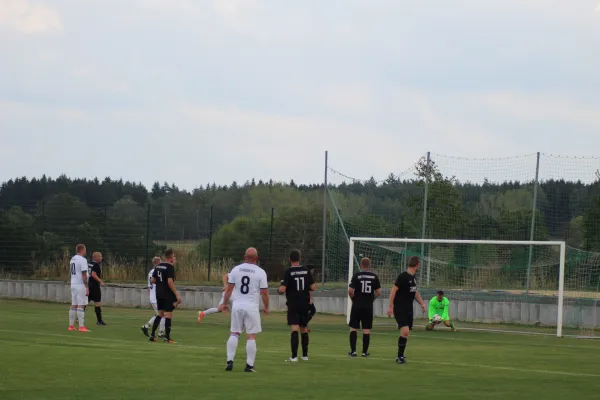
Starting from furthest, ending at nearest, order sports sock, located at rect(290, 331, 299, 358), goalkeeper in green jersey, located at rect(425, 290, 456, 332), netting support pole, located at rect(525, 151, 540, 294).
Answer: netting support pole, located at rect(525, 151, 540, 294) → goalkeeper in green jersey, located at rect(425, 290, 456, 332) → sports sock, located at rect(290, 331, 299, 358)

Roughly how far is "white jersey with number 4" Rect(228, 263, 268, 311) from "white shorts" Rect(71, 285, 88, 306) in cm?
978

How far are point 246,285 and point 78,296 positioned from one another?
10.1 m

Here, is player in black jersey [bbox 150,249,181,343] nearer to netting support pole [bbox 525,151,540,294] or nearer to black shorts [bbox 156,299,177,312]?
black shorts [bbox 156,299,177,312]

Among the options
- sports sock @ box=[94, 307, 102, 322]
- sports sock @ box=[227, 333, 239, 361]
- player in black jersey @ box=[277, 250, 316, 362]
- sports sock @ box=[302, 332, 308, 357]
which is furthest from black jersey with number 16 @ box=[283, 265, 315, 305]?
sports sock @ box=[94, 307, 102, 322]

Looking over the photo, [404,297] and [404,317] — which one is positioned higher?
[404,297]

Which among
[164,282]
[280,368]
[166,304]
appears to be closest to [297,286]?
[280,368]

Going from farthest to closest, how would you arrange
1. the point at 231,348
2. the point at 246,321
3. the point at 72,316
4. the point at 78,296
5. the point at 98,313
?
1. the point at 98,313
2. the point at 72,316
3. the point at 78,296
4. the point at 246,321
5. the point at 231,348

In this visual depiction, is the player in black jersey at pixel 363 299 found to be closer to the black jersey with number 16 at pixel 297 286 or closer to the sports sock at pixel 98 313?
the black jersey with number 16 at pixel 297 286

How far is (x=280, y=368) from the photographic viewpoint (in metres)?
17.2

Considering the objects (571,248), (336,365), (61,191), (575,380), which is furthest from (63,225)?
(575,380)

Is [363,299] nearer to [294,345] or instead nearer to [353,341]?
[353,341]

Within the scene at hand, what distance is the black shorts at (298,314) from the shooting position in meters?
18.9

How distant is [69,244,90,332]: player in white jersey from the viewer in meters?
25.6

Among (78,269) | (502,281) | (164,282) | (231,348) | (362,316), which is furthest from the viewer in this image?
(502,281)
